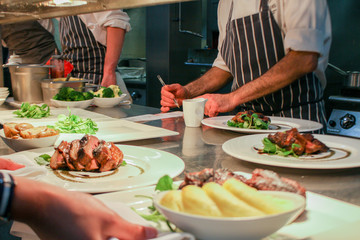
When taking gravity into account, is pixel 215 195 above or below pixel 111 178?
above

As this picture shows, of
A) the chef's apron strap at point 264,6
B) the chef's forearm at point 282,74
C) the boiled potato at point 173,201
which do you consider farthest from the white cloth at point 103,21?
the boiled potato at point 173,201


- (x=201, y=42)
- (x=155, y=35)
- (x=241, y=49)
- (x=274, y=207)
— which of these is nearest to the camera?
(x=274, y=207)

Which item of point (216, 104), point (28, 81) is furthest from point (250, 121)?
point (28, 81)

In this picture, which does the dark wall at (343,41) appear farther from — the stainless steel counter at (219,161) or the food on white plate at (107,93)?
the stainless steel counter at (219,161)

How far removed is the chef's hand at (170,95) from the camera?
2.55m

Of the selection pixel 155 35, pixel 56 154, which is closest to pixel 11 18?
pixel 56 154

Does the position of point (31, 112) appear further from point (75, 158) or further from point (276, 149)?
point (276, 149)

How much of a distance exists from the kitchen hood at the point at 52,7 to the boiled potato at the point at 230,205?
1375 mm

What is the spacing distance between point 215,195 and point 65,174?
637 millimetres

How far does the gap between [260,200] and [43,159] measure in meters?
0.82

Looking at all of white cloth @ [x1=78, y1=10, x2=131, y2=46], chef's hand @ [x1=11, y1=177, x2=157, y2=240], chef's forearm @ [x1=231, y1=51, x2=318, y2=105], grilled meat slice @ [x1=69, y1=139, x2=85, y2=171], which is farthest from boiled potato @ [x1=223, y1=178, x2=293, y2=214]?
white cloth @ [x1=78, y1=10, x2=131, y2=46]

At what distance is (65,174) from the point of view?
3.95 feet

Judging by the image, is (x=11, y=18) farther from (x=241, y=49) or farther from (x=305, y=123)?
(x=305, y=123)

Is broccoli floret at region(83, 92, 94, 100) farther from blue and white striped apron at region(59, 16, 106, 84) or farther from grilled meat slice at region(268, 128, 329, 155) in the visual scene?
grilled meat slice at region(268, 128, 329, 155)
